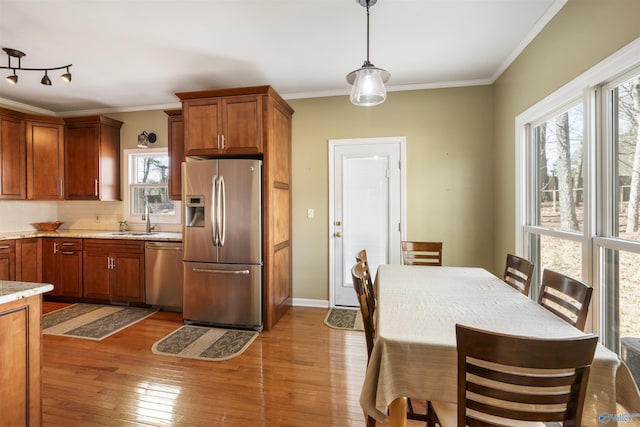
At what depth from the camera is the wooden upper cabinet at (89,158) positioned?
434 cm

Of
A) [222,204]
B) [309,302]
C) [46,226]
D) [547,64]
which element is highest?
[547,64]

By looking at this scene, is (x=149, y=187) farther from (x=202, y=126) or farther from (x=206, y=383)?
(x=206, y=383)

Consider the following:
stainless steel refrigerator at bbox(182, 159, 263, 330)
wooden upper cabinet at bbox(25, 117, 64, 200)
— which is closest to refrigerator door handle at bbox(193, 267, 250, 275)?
stainless steel refrigerator at bbox(182, 159, 263, 330)

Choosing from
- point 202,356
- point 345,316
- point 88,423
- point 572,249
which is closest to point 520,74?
point 572,249

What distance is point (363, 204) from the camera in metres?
3.86

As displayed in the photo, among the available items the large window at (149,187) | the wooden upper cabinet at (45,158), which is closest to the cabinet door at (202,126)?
the large window at (149,187)

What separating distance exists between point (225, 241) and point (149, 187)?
6.75 feet

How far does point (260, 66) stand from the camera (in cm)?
322

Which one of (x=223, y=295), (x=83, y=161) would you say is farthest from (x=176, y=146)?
(x=223, y=295)

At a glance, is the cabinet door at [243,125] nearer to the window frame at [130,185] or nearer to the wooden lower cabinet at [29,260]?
the window frame at [130,185]

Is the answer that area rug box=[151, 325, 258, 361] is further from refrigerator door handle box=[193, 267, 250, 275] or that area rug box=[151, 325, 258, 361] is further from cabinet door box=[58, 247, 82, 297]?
cabinet door box=[58, 247, 82, 297]

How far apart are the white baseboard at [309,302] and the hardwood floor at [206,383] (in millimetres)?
780

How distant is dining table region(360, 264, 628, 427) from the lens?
3.41 ft

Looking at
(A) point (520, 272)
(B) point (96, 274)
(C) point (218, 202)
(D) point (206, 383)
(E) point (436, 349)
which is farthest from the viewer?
(B) point (96, 274)
